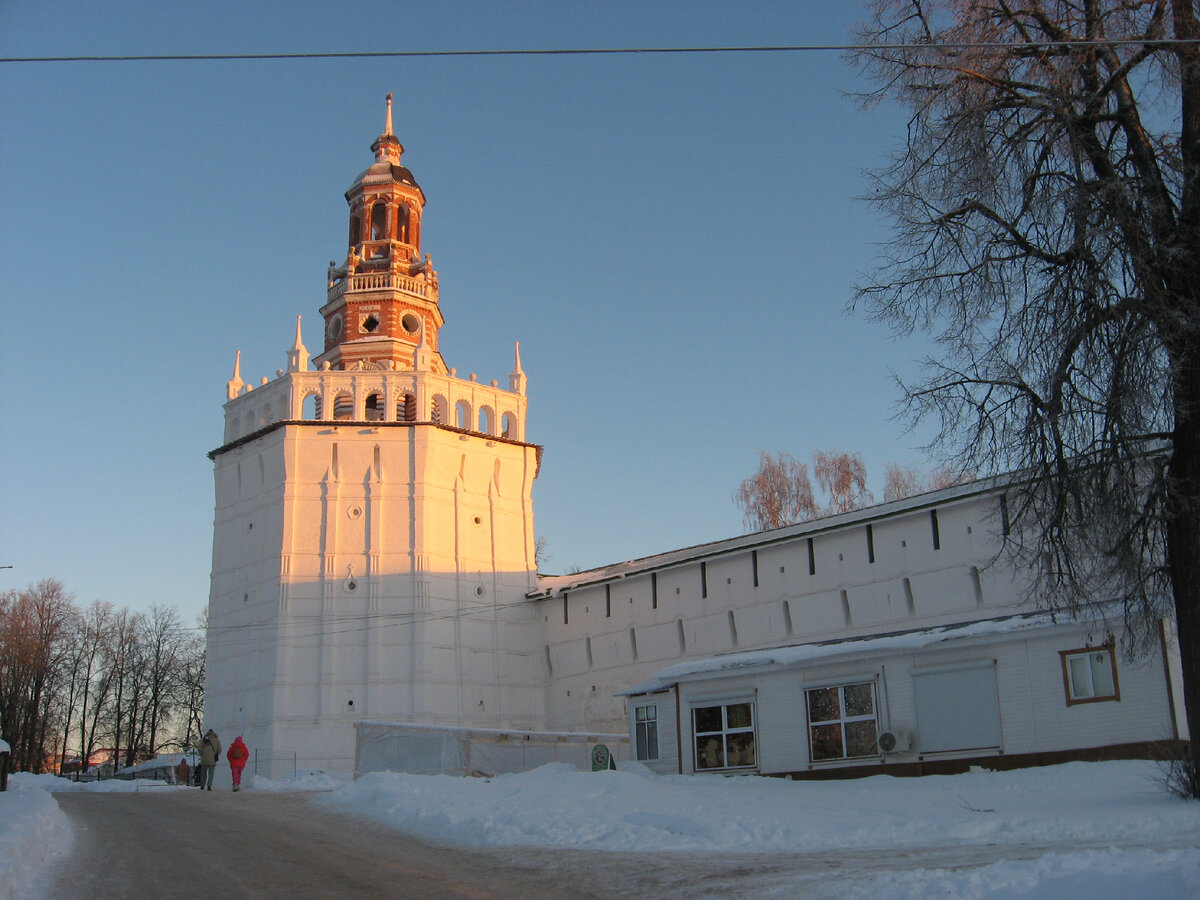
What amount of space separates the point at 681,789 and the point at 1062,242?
390 inches

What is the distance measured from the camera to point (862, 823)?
42.2 ft

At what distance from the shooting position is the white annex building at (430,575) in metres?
33.8

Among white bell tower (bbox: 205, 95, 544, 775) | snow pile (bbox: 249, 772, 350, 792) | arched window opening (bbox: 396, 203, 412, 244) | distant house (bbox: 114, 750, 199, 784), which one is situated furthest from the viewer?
arched window opening (bbox: 396, 203, 412, 244)

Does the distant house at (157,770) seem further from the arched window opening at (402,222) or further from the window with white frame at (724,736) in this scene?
the window with white frame at (724,736)

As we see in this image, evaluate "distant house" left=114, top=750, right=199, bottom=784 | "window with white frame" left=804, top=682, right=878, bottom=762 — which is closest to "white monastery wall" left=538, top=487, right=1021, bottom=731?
"window with white frame" left=804, top=682, right=878, bottom=762

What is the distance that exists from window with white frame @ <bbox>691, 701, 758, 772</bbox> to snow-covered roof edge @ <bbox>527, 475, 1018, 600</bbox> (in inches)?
336

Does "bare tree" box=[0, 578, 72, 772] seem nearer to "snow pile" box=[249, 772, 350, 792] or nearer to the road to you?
"snow pile" box=[249, 772, 350, 792]

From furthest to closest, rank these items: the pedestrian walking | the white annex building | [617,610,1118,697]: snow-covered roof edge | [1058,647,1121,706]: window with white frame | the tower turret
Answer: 1. the tower turret
2. the white annex building
3. the pedestrian walking
4. [617,610,1118,697]: snow-covered roof edge
5. [1058,647,1121,706]: window with white frame

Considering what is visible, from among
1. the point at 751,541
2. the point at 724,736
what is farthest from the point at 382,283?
the point at 724,736

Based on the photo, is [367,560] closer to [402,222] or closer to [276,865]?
[402,222]

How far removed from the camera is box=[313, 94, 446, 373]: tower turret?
50562mm

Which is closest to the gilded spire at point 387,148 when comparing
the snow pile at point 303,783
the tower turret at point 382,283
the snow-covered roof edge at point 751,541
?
the tower turret at point 382,283

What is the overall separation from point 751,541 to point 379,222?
26.9m

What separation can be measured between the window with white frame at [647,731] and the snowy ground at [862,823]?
4.95 meters
